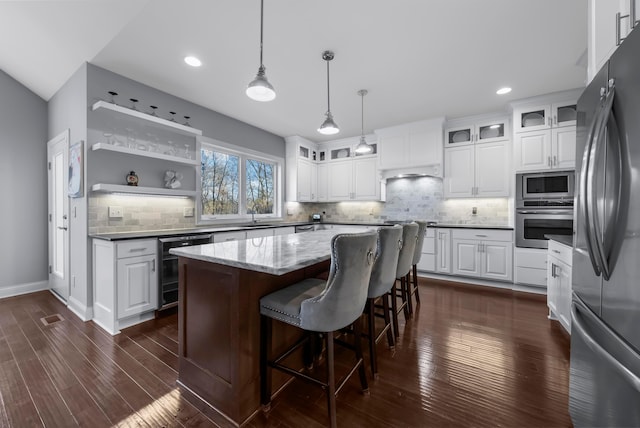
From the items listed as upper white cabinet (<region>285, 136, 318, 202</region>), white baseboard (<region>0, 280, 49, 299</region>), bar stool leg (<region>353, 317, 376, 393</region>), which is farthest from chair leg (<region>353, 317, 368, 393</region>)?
white baseboard (<region>0, 280, 49, 299</region>)

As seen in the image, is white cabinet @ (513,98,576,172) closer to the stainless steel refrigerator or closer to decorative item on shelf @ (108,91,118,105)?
the stainless steel refrigerator

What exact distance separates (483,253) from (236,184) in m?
4.17

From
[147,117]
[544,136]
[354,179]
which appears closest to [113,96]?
[147,117]

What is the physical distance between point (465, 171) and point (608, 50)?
345 cm

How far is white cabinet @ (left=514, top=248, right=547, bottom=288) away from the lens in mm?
3631

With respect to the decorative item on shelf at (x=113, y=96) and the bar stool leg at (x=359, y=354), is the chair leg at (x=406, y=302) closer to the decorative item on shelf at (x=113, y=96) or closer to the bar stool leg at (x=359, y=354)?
the bar stool leg at (x=359, y=354)

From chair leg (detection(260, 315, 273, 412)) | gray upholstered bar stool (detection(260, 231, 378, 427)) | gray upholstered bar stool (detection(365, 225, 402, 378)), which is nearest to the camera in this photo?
gray upholstered bar stool (detection(260, 231, 378, 427))

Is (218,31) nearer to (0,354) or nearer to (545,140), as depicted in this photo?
(0,354)

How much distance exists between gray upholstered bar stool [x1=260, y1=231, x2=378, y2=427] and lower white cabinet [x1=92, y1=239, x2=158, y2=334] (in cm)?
185

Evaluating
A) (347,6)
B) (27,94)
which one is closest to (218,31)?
(347,6)

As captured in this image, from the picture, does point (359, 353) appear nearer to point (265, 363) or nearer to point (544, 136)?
point (265, 363)

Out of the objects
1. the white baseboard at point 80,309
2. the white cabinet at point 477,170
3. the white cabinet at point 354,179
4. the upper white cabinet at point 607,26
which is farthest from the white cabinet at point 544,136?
the white baseboard at point 80,309

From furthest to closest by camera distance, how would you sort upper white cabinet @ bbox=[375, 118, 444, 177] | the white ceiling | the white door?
upper white cabinet @ bbox=[375, 118, 444, 177]
the white door
the white ceiling

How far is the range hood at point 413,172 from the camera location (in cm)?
457
